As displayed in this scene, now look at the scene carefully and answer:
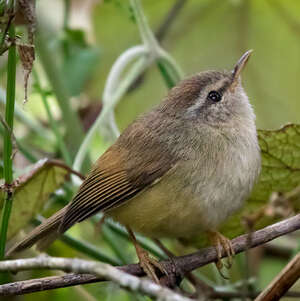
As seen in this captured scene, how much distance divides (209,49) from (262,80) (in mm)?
344

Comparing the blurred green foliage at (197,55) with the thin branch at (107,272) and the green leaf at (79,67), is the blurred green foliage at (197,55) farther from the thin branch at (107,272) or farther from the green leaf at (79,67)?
the thin branch at (107,272)

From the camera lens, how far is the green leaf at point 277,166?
2.30 metres

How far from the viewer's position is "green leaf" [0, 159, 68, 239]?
2.47 meters

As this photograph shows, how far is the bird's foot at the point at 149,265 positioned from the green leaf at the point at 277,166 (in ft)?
1.10

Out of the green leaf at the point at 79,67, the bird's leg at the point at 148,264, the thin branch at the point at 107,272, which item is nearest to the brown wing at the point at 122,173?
the bird's leg at the point at 148,264

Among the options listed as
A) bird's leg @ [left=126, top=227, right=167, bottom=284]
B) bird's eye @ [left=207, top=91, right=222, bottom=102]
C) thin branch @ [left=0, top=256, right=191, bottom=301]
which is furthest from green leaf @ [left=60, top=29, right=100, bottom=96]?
thin branch @ [left=0, top=256, right=191, bottom=301]

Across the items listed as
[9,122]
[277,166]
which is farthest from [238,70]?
[9,122]

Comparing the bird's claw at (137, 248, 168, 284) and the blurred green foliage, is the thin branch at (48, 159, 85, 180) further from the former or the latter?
the blurred green foliage

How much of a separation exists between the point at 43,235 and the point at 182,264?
697 mm

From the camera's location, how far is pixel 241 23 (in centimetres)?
364

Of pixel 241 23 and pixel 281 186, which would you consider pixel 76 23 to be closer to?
pixel 241 23

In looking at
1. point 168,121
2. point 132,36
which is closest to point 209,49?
point 132,36

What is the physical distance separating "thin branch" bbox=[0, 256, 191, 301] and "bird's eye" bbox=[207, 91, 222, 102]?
117 cm

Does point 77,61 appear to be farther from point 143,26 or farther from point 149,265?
point 149,265
